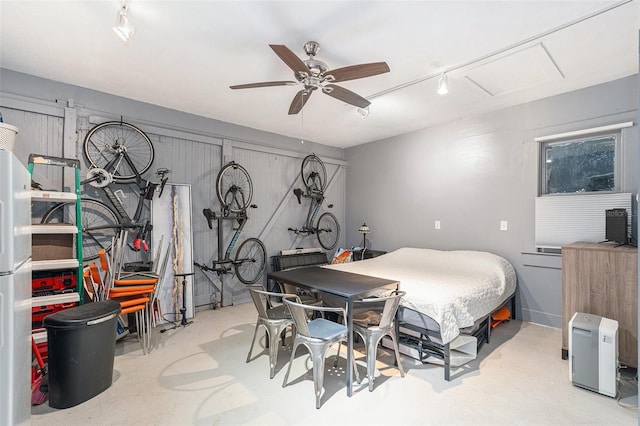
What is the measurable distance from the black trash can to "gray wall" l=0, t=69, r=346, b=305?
5.83 ft

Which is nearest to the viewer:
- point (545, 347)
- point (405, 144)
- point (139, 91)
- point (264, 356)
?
point (264, 356)

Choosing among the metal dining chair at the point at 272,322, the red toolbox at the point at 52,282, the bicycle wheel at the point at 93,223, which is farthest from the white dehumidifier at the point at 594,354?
the bicycle wheel at the point at 93,223

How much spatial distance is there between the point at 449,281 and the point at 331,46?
254 centimetres

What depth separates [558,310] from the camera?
3.63 metres

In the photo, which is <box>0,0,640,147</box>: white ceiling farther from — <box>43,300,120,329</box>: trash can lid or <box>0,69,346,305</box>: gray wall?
<box>43,300,120,329</box>: trash can lid

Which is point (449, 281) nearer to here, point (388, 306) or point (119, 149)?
point (388, 306)

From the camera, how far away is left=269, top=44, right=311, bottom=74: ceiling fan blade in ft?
6.68

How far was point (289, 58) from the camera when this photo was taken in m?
2.19

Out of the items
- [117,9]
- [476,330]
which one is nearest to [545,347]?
[476,330]

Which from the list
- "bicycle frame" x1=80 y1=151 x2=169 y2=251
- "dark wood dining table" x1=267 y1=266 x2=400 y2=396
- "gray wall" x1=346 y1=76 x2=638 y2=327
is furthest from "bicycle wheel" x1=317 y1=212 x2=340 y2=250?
"bicycle frame" x1=80 y1=151 x2=169 y2=251

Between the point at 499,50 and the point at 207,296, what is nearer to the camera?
the point at 499,50

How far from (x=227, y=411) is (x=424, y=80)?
3.60 meters

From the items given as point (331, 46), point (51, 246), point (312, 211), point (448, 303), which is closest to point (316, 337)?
point (448, 303)

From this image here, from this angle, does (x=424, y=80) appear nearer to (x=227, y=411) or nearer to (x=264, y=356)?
(x=264, y=356)
